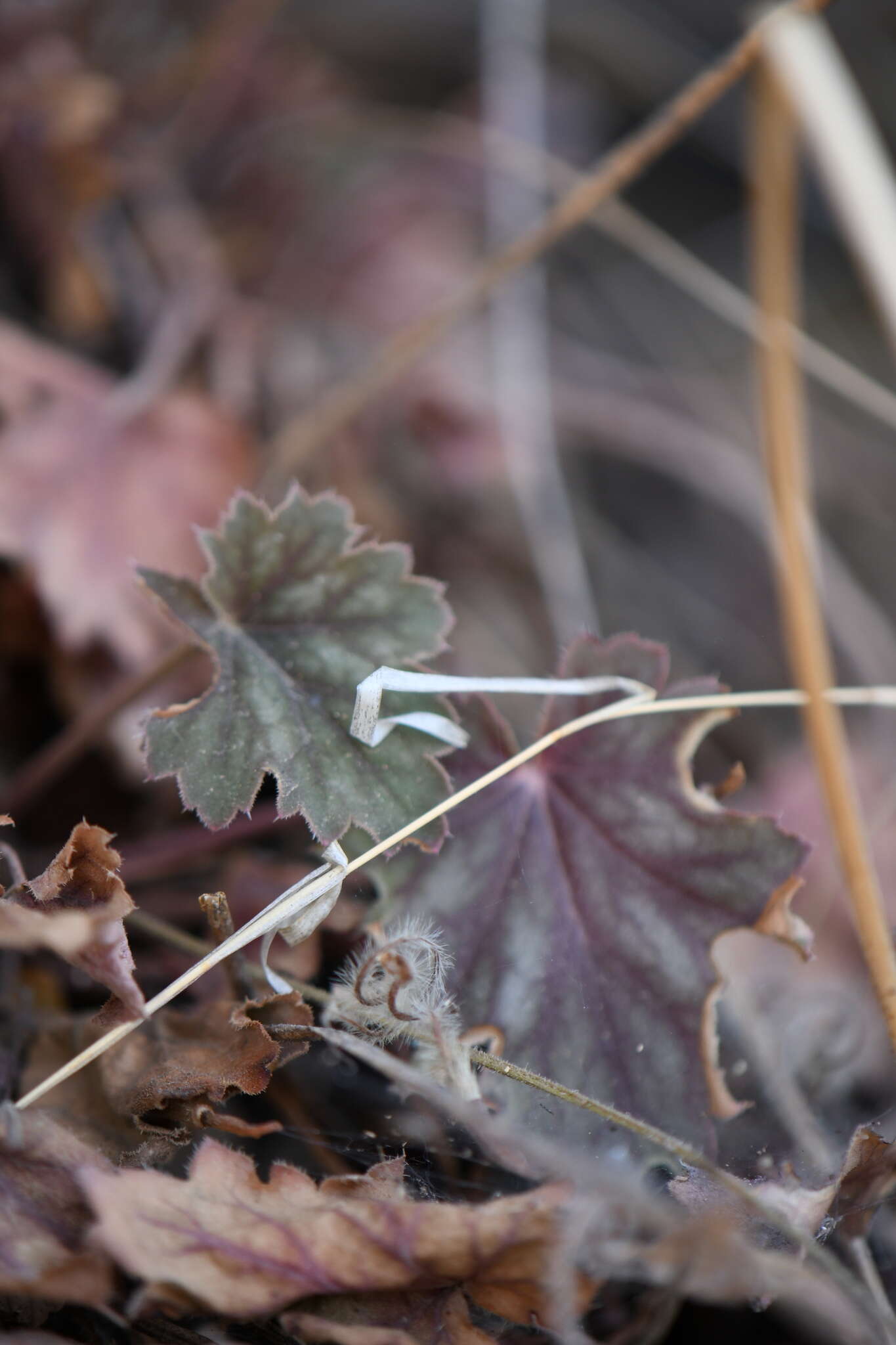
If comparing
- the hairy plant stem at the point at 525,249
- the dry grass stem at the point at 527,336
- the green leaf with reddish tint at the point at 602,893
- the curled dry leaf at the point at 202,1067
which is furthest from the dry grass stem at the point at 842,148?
the curled dry leaf at the point at 202,1067

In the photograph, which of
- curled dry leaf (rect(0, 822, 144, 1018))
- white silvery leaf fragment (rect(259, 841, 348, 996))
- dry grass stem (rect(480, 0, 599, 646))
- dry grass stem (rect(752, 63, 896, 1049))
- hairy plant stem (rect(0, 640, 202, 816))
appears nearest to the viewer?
curled dry leaf (rect(0, 822, 144, 1018))

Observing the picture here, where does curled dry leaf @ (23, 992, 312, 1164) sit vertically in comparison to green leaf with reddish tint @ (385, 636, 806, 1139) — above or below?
below

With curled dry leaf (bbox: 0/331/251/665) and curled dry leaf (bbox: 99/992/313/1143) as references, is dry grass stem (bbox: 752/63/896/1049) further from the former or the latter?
curled dry leaf (bbox: 0/331/251/665)

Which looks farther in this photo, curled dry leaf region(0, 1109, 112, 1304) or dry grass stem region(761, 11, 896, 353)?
dry grass stem region(761, 11, 896, 353)

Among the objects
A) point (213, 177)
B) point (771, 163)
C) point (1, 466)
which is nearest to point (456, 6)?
point (213, 177)

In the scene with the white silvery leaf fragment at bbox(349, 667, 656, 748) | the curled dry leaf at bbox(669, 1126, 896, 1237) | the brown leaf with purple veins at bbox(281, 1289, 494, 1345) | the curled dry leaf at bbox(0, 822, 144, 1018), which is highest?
the white silvery leaf fragment at bbox(349, 667, 656, 748)

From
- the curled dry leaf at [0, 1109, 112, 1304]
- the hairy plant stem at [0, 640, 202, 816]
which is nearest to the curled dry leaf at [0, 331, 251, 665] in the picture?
the hairy plant stem at [0, 640, 202, 816]

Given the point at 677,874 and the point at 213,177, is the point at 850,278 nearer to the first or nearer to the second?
the point at 213,177
